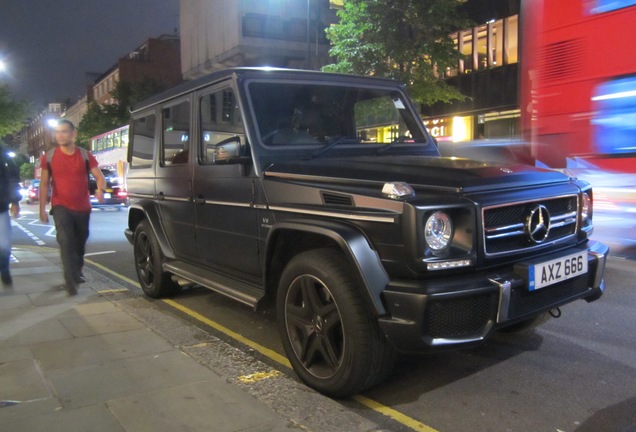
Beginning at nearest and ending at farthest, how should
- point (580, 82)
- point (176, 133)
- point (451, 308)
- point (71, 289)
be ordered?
point (451, 308) < point (176, 133) < point (71, 289) < point (580, 82)

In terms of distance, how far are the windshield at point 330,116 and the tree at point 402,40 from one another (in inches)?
506

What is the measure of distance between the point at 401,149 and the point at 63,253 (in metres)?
3.79

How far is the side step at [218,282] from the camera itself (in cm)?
382

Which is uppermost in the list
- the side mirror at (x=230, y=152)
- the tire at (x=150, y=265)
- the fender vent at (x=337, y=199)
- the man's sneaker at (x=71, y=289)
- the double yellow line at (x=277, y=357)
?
the side mirror at (x=230, y=152)

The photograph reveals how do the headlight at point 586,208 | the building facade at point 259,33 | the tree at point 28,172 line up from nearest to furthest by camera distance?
the headlight at point 586,208 → the building facade at point 259,33 → the tree at point 28,172

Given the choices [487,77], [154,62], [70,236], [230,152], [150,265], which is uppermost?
[154,62]

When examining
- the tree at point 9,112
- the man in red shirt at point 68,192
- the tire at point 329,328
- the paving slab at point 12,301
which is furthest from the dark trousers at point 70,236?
the tree at point 9,112

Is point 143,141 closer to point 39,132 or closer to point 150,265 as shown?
point 150,265

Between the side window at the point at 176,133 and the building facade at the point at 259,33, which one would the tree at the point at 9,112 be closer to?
the building facade at the point at 259,33

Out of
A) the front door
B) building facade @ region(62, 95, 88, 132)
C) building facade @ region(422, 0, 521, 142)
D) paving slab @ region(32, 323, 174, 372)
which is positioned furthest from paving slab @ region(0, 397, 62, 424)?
building facade @ region(62, 95, 88, 132)

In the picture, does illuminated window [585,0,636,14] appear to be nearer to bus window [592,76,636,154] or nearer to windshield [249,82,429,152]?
bus window [592,76,636,154]

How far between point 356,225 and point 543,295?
47.0 inches

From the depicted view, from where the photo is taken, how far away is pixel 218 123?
436cm

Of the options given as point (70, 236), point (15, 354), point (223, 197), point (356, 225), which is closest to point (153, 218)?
point (70, 236)
